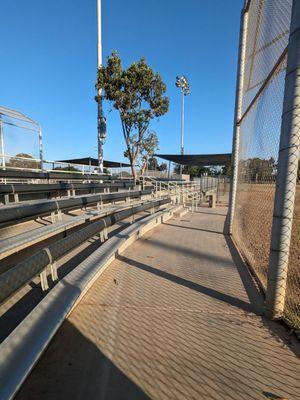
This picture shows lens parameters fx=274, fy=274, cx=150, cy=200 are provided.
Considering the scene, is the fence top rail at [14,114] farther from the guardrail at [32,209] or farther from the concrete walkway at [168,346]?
the concrete walkway at [168,346]

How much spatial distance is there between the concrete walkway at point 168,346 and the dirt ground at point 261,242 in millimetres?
416

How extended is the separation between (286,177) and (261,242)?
14.2 ft

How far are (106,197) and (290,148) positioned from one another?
506cm

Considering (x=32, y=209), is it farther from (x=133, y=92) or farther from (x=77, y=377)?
(x=133, y=92)

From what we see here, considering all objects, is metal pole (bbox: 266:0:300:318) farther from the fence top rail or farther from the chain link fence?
the fence top rail

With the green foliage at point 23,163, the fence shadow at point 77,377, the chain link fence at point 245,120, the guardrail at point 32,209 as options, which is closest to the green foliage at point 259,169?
the chain link fence at point 245,120

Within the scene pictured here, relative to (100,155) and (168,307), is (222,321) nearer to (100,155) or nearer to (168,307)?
(168,307)

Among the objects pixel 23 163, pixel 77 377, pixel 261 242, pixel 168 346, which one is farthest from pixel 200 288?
pixel 23 163

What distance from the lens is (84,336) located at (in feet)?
7.60

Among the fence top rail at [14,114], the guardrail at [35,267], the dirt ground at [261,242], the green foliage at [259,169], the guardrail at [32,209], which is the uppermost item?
the fence top rail at [14,114]

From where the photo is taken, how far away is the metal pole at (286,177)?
2.54m

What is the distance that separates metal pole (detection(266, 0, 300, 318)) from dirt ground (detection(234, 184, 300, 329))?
13.5 inches

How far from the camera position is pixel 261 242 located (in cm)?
659

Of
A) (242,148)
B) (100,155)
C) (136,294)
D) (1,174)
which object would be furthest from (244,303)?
(100,155)
